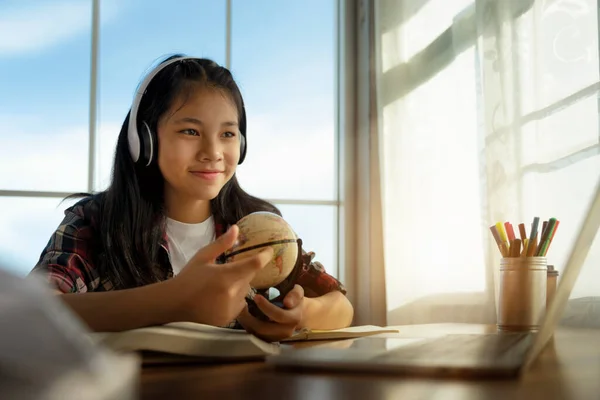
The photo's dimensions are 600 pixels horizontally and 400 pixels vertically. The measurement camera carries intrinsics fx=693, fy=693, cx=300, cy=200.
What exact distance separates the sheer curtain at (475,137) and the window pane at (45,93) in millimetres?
1536

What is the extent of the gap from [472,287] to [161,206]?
1508mm

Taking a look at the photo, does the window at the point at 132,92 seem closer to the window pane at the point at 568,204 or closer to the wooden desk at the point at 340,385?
the window pane at the point at 568,204

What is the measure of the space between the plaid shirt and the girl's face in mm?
145

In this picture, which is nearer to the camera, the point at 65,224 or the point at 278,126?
the point at 65,224

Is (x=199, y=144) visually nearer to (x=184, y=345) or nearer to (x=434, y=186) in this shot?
(x=184, y=345)

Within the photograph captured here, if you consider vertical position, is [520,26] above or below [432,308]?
above

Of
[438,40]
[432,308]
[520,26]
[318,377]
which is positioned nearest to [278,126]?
[438,40]

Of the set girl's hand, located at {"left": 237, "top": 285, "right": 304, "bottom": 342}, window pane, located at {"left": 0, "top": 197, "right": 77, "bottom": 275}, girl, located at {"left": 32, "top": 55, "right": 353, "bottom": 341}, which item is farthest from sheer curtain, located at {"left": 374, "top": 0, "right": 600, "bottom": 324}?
window pane, located at {"left": 0, "top": 197, "right": 77, "bottom": 275}

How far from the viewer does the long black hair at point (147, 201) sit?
58.4 inches

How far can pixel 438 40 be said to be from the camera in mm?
3029

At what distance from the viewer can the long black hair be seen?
1482mm

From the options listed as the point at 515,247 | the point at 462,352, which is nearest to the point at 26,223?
the point at 515,247

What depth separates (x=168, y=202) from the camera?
A: 168 cm

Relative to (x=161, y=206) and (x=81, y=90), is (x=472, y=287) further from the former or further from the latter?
(x=81, y=90)
